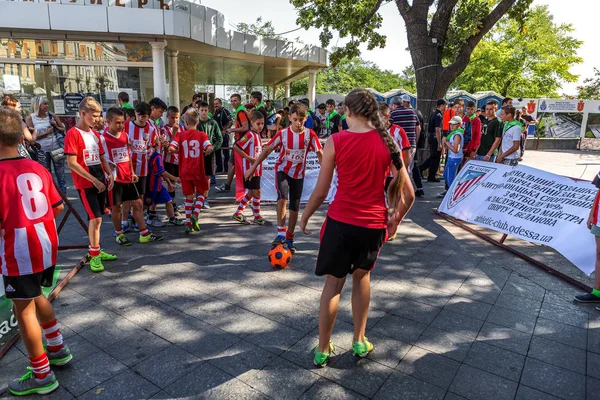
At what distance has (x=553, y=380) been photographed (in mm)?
2834

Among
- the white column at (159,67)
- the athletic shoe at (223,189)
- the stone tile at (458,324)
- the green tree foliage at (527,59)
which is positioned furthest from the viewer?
the green tree foliage at (527,59)

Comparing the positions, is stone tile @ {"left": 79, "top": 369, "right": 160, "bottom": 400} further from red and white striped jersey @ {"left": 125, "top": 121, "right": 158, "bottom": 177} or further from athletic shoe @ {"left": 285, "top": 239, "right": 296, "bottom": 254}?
red and white striped jersey @ {"left": 125, "top": 121, "right": 158, "bottom": 177}

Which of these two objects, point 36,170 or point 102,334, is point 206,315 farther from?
point 36,170

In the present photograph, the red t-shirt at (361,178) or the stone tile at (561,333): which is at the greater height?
the red t-shirt at (361,178)

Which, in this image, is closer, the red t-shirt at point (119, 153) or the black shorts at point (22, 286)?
the black shorts at point (22, 286)

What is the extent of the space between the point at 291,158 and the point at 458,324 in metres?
2.81

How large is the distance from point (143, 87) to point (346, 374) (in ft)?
46.2

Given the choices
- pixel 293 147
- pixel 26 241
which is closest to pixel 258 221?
pixel 293 147

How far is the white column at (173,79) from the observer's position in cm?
1552

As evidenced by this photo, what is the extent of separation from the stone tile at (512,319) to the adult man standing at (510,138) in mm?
4157

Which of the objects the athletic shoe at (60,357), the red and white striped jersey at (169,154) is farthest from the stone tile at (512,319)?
the red and white striped jersey at (169,154)

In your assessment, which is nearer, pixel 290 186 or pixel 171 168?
pixel 290 186

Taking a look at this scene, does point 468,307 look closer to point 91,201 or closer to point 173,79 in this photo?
point 91,201

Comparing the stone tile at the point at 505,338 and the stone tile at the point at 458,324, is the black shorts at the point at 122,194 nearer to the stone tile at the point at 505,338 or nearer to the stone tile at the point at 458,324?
the stone tile at the point at 458,324
